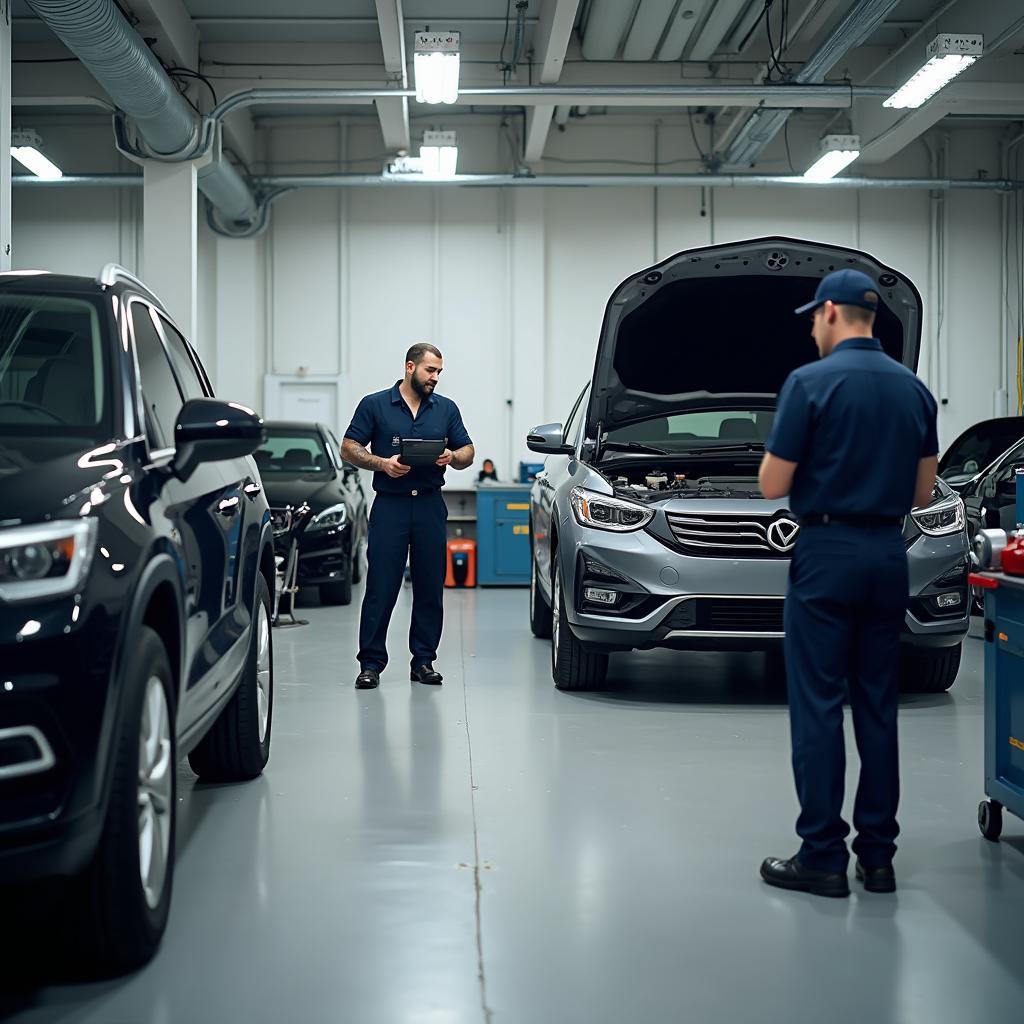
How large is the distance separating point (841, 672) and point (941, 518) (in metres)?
2.79

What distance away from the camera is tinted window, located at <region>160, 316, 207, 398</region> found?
368 centimetres

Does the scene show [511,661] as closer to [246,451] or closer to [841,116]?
[246,451]

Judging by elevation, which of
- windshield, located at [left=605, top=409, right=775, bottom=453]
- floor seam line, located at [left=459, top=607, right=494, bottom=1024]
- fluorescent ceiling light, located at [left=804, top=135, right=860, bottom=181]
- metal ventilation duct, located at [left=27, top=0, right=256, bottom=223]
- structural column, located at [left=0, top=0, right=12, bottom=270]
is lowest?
floor seam line, located at [left=459, top=607, right=494, bottom=1024]

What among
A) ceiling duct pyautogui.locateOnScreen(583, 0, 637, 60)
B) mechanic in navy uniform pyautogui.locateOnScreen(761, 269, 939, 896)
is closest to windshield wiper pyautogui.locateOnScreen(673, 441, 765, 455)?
→ mechanic in navy uniform pyautogui.locateOnScreen(761, 269, 939, 896)

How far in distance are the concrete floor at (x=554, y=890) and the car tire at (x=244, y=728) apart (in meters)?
0.09

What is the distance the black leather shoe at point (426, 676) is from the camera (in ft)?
20.2

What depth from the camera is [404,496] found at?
6.03 m

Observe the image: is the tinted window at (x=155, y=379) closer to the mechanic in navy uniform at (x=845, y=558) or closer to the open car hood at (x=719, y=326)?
the mechanic in navy uniform at (x=845, y=558)

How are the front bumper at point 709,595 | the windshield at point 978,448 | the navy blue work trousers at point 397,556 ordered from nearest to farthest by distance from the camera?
the front bumper at point 709,595
the navy blue work trousers at point 397,556
the windshield at point 978,448

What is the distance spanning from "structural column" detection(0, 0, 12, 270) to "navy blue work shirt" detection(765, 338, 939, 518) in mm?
4755

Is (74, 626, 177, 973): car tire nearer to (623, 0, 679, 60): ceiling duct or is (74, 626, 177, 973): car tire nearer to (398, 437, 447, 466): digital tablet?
(398, 437, 447, 466): digital tablet

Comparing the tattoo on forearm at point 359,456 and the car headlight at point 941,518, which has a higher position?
the tattoo on forearm at point 359,456

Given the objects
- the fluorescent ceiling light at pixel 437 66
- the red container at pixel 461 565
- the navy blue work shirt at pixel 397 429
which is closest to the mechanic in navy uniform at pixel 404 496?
the navy blue work shirt at pixel 397 429

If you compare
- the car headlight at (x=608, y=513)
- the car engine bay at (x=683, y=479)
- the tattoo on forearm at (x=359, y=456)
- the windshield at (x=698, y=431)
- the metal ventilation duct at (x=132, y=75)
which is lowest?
the car headlight at (x=608, y=513)
